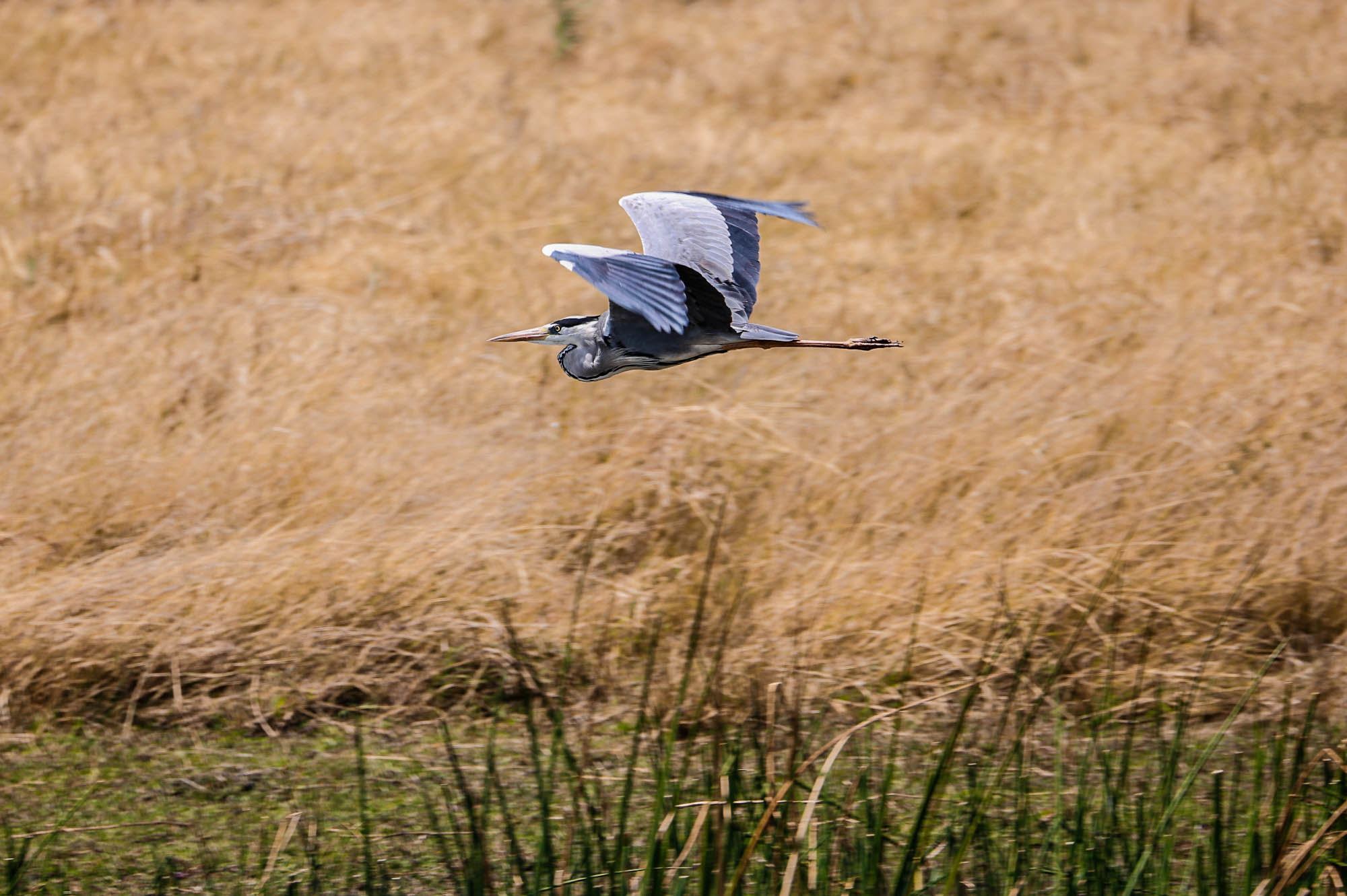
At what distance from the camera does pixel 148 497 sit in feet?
16.6

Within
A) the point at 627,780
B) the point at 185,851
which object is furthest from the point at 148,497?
the point at 627,780

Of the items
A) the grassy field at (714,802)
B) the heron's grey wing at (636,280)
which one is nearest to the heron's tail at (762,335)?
the heron's grey wing at (636,280)

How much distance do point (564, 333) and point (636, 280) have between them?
0.42m

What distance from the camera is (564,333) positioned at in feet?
9.92

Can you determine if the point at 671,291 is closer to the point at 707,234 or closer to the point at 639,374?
the point at 707,234

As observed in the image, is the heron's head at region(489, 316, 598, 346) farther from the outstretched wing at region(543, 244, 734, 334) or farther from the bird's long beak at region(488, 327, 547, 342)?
the outstretched wing at region(543, 244, 734, 334)

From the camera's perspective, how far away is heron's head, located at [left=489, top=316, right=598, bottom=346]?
9.76 feet

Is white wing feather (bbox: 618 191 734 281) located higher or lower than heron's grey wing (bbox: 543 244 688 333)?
higher

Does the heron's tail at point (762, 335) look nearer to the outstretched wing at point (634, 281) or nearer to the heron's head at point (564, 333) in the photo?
the outstretched wing at point (634, 281)

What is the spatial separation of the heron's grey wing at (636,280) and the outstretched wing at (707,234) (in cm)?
27

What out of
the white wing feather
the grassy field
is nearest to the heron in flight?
the white wing feather

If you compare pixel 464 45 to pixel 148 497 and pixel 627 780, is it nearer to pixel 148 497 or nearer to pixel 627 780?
pixel 148 497

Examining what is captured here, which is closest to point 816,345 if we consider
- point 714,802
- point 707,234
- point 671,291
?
point 707,234

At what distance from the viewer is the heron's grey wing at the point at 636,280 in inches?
99.3
